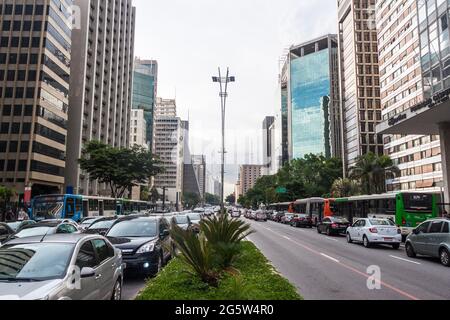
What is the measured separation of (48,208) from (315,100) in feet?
338

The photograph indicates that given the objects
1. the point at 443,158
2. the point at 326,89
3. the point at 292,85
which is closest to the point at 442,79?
the point at 443,158

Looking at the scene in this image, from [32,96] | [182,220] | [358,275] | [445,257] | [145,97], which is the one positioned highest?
[145,97]

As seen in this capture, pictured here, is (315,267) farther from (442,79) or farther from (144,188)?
(144,188)

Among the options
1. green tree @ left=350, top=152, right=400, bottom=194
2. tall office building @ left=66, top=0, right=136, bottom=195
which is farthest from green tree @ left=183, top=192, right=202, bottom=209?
green tree @ left=350, top=152, right=400, bottom=194

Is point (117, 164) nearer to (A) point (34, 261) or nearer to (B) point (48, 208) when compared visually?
(B) point (48, 208)

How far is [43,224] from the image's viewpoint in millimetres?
15359

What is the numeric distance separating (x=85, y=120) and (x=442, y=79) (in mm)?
58679

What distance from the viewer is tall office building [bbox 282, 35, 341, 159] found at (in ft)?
379

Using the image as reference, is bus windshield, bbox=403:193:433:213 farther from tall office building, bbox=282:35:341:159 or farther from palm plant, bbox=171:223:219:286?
tall office building, bbox=282:35:341:159

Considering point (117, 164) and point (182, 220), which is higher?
point (117, 164)

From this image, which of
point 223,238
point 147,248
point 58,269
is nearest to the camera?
point 58,269

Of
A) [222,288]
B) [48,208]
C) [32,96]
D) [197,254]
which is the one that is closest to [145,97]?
[32,96]

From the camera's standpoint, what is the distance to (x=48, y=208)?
102 feet

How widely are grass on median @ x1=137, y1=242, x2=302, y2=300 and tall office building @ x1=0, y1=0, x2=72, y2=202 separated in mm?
48069
